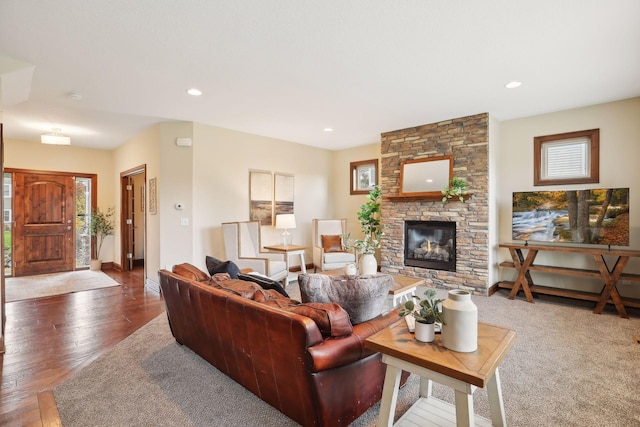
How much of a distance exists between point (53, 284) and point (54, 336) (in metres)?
2.86

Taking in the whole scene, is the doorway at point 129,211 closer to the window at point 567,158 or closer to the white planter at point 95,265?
the white planter at point 95,265

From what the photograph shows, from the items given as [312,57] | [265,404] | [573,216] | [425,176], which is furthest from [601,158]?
[265,404]

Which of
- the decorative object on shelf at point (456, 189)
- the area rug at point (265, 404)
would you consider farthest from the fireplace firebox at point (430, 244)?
the area rug at point (265, 404)

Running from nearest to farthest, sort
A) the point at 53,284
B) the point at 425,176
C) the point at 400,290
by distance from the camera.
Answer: the point at 400,290, the point at 425,176, the point at 53,284

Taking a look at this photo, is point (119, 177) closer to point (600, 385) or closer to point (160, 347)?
point (160, 347)

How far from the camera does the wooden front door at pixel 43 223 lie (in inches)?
239

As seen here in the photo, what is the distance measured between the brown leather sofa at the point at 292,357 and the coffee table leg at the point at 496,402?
56 cm

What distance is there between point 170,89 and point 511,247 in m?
4.87

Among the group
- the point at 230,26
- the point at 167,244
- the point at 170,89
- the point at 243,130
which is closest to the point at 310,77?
the point at 230,26

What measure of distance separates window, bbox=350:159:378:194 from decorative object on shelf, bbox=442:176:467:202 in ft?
6.52

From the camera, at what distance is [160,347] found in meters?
2.90

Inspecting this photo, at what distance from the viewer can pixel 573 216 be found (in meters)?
4.22

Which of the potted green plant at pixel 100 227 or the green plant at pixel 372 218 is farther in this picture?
the potted green plant at pixel 100 227

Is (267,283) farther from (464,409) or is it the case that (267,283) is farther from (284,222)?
(284,222)
